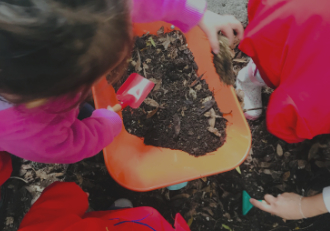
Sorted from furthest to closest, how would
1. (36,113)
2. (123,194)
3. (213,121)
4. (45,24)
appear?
(123,194), (213,121), (36,113), (45,24)

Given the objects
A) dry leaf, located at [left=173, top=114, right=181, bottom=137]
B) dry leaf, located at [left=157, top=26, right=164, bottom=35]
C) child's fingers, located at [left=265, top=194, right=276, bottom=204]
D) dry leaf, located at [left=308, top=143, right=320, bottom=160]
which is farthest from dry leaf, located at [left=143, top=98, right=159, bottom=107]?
dry leaf, located at [left=308, top=143, right=320, bottom=160]

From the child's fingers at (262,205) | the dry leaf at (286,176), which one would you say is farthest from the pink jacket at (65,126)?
the dry leaf at (286,176)

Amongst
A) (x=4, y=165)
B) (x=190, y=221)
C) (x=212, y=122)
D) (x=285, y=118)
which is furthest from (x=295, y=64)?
(x=4, y=165)

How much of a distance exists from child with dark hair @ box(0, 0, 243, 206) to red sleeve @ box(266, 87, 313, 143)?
0.62 metres

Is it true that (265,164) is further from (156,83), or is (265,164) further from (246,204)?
(156,83)

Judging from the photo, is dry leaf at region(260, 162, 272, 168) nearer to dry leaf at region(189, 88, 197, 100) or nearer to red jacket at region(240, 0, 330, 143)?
red jacket at region(240, 0, 330, 143)

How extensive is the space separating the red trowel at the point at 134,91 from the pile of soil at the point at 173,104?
0.16 ft

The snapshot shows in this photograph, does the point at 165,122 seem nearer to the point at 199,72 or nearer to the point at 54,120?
the point at 199,72

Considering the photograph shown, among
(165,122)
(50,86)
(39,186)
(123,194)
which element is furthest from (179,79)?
(39,186)

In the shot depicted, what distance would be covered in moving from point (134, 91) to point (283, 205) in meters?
0.83

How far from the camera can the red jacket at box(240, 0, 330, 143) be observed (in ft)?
2.32

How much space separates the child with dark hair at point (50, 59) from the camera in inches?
15.8

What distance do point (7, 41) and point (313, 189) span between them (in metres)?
1.38

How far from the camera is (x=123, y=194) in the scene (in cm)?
117
